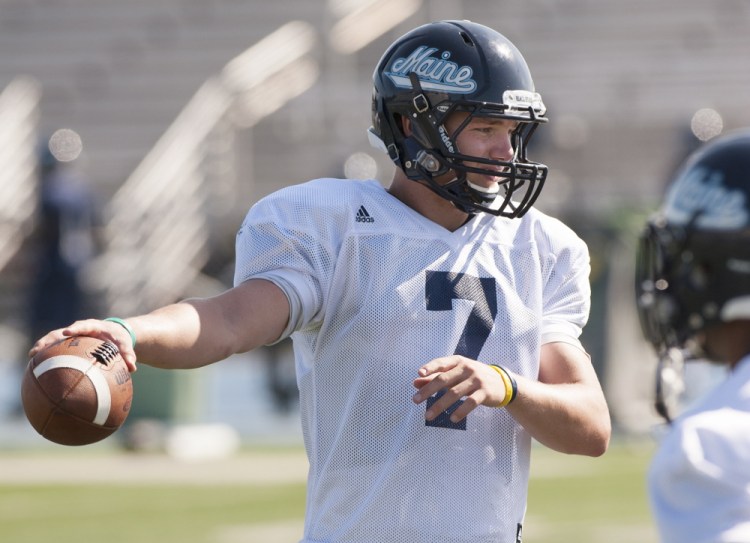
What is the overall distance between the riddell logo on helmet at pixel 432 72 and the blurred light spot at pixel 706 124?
1150 cm

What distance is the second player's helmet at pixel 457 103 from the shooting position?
2957mm

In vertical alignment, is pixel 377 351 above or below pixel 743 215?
below

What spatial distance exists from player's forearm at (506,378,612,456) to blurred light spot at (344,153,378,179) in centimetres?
964

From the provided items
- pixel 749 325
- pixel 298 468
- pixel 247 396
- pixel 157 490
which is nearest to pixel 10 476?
pixel 157 490

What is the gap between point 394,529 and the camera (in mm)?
2854

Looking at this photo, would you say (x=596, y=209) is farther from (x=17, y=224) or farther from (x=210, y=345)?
(x=210, y=345)

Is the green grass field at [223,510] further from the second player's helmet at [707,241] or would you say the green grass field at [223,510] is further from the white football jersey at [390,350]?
the second player's helmet at [707,241]

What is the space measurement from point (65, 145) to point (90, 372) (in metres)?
13.7

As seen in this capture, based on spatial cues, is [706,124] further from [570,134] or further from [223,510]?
[223,510]

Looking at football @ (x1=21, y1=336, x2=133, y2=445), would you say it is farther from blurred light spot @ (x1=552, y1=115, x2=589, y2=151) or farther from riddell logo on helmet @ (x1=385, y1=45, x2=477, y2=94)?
blurred light spot @ (x1=552, y1=115, x2=589, y2=151)

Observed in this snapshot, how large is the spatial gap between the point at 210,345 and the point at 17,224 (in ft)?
42.5

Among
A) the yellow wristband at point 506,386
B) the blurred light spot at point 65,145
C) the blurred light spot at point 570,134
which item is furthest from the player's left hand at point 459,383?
the blurred light spot at point 570,134

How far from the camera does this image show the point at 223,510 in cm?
741

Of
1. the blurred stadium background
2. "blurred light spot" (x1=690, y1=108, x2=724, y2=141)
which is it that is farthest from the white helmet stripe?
"blurred light spot" (x1=690, y1=108, x2=724, y2=141)
